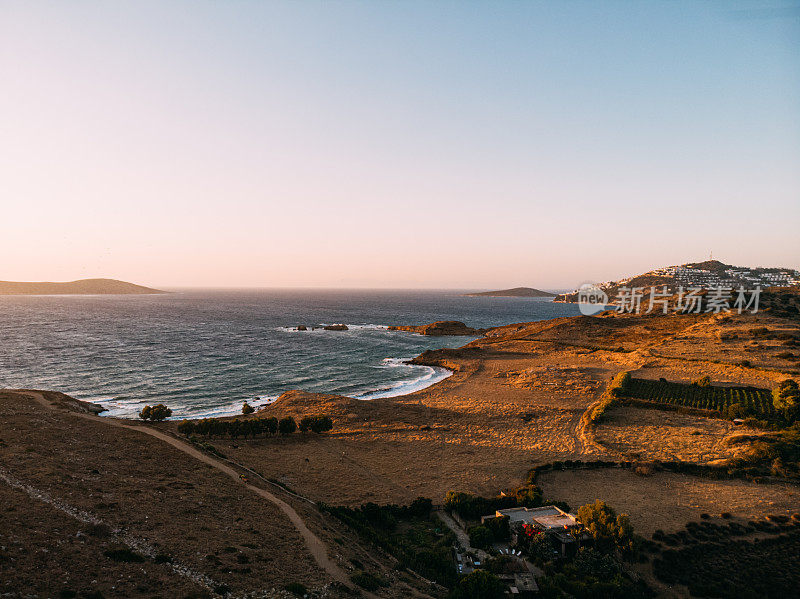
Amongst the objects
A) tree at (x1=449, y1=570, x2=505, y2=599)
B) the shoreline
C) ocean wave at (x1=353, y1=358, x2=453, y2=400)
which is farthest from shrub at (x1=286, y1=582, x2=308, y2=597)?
ocean wave at (x1=353, y1=358, x2=453, y2=400)

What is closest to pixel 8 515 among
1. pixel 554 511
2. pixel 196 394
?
pixel 554 511

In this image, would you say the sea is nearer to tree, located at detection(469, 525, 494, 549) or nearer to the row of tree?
the row of tree

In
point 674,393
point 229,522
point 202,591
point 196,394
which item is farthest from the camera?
point 196,394

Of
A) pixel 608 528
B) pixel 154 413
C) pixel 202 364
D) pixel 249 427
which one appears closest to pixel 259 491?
pixel 249 427

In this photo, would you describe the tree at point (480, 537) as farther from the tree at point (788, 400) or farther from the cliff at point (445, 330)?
the cliff at point (445, 330)

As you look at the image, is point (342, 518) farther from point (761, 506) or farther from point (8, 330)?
point (8, 330)

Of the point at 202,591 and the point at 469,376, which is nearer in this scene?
the point at 202,591
